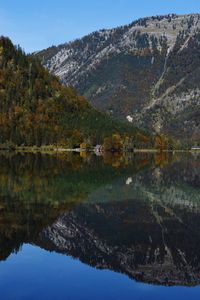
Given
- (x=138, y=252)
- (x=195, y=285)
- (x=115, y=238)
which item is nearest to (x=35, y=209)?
(x=115, y=238)

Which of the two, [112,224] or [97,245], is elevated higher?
[97,245]

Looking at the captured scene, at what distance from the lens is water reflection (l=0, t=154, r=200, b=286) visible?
2603 cm

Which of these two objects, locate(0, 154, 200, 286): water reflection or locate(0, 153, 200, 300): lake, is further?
locate(0, 154, 200, 286): water reflection

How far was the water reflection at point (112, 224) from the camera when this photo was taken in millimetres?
26031

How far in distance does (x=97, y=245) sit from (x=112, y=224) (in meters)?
7.60

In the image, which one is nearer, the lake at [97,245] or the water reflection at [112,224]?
the lake at [97,245]

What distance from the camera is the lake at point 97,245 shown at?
2188 centimetres

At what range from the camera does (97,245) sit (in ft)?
97.3

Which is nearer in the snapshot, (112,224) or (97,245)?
(97,245)

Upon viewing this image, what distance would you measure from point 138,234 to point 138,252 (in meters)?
5.10

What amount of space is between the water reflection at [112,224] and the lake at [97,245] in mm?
56

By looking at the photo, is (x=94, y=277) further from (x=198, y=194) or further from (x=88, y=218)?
(x=198, y=194)

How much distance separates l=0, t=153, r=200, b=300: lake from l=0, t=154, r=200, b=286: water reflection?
0.06 m

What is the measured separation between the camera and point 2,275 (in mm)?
23047
